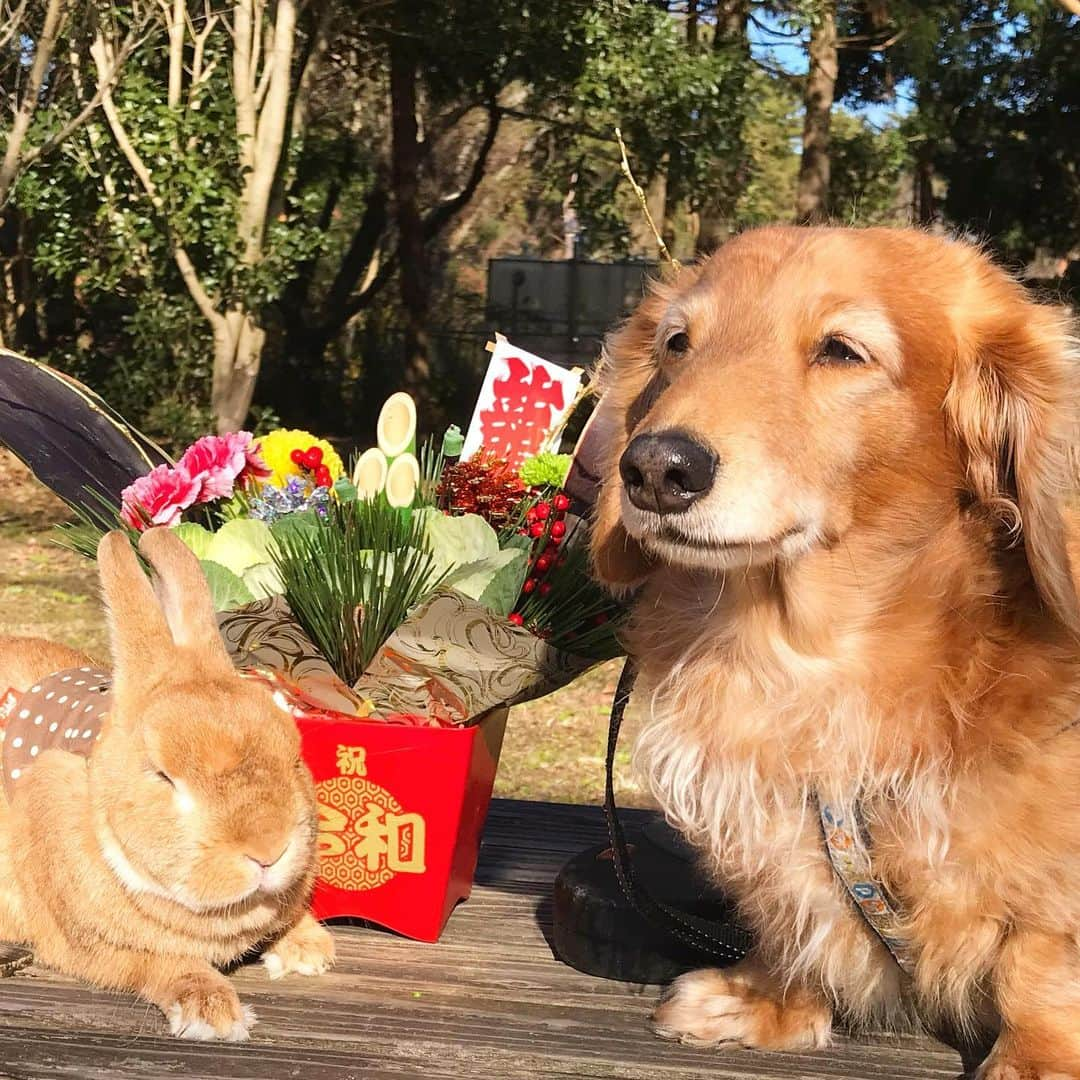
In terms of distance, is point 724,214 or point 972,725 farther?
point 724,214

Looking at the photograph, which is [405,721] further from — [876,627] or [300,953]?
[876,627]

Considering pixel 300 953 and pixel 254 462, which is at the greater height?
pixel 254 462

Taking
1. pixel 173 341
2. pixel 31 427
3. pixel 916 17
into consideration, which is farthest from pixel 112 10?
pixel 31 427

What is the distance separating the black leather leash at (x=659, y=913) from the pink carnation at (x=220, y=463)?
0.73 meters

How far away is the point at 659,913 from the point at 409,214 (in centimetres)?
1176

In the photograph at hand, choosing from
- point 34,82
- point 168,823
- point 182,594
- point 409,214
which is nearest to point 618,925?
point 168,823

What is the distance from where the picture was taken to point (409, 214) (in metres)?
13.2

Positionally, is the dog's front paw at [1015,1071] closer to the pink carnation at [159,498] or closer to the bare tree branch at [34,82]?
the pink carnation at [159,498]

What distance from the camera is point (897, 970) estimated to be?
6.06 ft

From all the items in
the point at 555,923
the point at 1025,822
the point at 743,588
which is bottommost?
the point at 555,923

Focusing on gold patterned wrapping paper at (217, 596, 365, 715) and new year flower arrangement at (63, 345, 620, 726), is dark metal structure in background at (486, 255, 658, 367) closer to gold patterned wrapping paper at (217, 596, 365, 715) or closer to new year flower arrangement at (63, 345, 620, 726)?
new year flower arrangement at (63, 345, 620, 726)

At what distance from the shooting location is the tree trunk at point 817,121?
10734mm

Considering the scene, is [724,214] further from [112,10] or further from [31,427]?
[31,427]

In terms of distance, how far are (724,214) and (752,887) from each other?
10.7m
